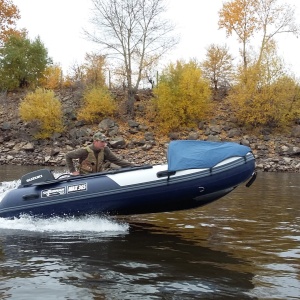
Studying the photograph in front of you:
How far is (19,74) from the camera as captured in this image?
37.9 m

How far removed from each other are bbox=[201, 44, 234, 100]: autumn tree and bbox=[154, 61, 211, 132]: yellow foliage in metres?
3.82

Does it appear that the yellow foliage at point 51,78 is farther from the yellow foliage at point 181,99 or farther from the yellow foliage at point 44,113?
the yellow foliage at point 181,99

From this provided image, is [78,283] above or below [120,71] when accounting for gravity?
below

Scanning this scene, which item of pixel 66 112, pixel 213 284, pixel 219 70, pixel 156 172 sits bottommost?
pixel 213 284

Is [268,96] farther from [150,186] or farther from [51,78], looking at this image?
[150,186]

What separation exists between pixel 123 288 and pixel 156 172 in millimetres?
2940

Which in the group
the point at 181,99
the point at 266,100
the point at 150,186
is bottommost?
the point at 150,186

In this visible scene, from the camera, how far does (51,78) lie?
38.5 m

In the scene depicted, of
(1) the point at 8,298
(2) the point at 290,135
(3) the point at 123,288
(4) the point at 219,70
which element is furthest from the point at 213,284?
(4) the point at 219,70

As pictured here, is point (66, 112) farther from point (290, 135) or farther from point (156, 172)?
point (156, 172)

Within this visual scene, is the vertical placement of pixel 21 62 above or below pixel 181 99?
above

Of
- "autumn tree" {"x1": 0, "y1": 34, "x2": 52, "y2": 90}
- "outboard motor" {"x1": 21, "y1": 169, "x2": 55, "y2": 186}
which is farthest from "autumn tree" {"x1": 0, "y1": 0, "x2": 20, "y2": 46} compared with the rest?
"outboard motor" {"x1": 21, "y1": 169, "x2": 55, "y2": 186}

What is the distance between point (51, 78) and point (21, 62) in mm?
2737

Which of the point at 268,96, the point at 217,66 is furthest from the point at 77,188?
the point at 217,66
